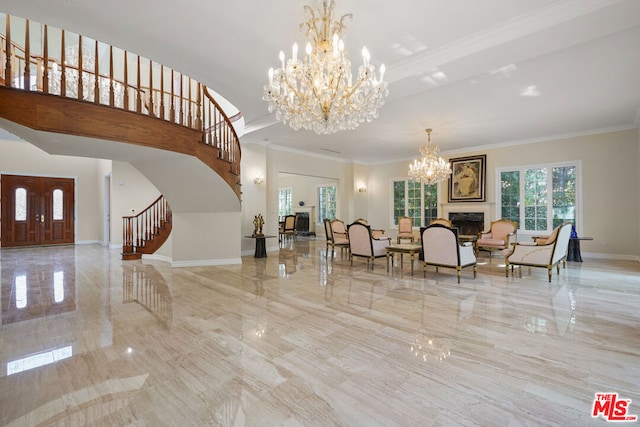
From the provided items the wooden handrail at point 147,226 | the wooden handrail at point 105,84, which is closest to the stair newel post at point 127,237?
the wooden handrail at point 147,226

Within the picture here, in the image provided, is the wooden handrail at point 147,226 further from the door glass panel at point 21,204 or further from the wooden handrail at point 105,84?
the door glass panel at point 21,204

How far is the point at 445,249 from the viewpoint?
508 centimetres

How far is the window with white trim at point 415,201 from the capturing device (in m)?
9.87

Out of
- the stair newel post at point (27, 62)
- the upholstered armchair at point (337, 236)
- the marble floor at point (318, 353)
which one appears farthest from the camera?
the upholstered armchair at point (337, 236)

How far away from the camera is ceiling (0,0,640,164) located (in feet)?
9.34

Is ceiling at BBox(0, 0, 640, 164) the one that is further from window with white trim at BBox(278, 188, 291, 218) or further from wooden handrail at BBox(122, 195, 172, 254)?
window with white trim at BBox(278, 188, 291, 218)

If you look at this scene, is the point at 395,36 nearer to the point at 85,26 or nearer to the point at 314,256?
the point at 85,26

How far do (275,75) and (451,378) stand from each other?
3193 millimetres

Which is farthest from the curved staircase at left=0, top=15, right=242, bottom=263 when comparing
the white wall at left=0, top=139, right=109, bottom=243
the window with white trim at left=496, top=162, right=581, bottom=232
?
the window with white trim at left=496, top=162, right=581, bottom=232

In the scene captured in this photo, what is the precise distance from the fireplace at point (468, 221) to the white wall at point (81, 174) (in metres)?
11.6

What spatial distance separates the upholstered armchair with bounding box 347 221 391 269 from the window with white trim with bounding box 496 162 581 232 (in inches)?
175

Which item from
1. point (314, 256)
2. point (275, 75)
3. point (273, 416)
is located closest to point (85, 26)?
point (275, 75)

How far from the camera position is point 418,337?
8.98 feet

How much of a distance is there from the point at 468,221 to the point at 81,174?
13.5m
